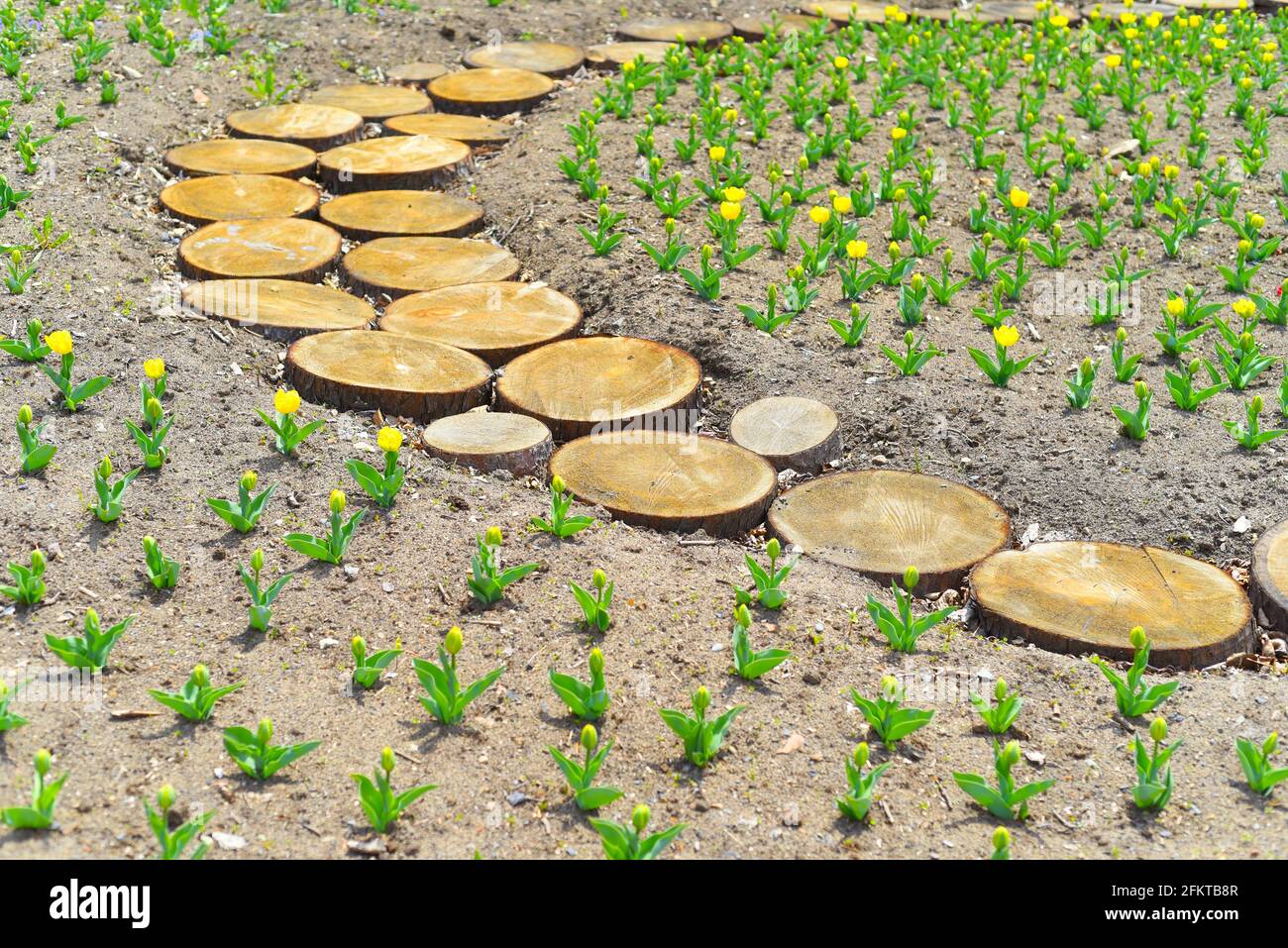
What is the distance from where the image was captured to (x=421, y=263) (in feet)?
18.3

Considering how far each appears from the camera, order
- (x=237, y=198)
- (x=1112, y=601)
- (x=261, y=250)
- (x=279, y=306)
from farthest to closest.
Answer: (x=237, y=198), (x=261, y=250), (x=279, y=306), (x=1112, y=601)

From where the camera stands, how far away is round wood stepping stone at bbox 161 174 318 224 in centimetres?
588

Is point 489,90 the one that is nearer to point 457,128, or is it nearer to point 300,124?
point 457,128

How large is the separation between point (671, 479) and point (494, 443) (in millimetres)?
582

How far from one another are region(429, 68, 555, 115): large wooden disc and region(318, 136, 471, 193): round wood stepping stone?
34.2 inches

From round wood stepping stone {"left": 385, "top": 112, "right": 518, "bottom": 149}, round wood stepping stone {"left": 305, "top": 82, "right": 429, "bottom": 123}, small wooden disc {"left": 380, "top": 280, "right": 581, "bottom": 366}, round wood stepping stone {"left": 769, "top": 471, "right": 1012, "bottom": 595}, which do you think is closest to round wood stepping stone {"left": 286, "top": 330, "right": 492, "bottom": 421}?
small wooden disc {"left": 380, "top": 280, "right": 581, "bottom": 366}

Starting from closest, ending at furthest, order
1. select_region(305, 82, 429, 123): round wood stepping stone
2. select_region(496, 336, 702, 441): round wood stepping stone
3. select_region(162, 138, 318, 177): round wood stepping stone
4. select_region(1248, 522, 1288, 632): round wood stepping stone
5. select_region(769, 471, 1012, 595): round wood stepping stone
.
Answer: select_region(1248, 522, 1288, 632): round wood stepping stone
select_region(769, 471, 1012, 595): round wood stepping stone
select_region(496, 336, 702, 441): round wood stepping stone
select_region(162, 138, 318, 177): round wood stepping stone
select_region(305, 82, 429, 123): round wood stepping stone

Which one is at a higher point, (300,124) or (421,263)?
(300,124)

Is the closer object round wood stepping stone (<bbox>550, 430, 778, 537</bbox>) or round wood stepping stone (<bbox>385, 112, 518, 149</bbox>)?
round wood stepping stone (<bbox>550, 430, 778, 537</bbox>)

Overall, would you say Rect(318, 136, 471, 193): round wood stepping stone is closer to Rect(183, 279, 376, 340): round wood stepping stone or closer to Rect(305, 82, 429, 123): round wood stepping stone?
Rect(305, 82, 429, 123): round wood stepping stone

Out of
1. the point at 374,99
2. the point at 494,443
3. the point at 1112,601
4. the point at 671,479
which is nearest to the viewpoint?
the point at 1112,601

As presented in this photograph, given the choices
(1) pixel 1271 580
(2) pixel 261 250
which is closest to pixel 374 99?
(2) pixel 261 250

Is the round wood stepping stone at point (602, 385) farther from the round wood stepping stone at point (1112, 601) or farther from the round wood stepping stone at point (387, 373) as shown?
the round wood stepping stone at point (1112, 601)
